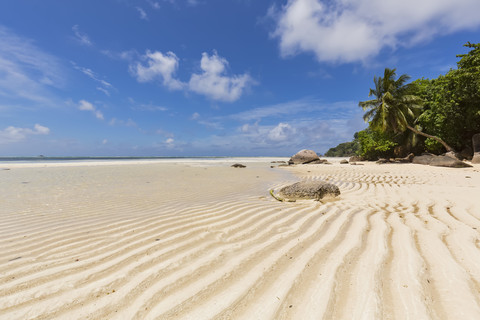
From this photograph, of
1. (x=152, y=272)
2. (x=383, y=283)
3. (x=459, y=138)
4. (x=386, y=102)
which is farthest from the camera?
(x=386, y=102)

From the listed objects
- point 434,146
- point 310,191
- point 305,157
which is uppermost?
point 434,146

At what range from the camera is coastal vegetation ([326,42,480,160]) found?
1622cm

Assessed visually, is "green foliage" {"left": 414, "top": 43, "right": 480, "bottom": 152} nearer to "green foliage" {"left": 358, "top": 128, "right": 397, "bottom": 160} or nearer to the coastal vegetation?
the coastal vegetation

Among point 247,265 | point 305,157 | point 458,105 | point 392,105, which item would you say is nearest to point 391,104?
point 392,105

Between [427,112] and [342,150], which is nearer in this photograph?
[427,112]

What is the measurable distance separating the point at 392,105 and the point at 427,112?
317 cm

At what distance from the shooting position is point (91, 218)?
3.86 metres

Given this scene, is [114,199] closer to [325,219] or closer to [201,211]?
[201,211]

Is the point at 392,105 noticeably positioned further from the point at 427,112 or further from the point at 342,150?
the point at 342,150

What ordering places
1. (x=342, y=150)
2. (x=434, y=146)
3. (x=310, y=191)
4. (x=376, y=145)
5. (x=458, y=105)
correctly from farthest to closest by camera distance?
1. (x=342, y=150)
2. (x=376, y=145)
3. (x=434, y=146)
4. (x=458, y=105)
5. (x=310, y=191)

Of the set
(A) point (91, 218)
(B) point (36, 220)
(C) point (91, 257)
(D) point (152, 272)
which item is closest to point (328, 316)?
(D) point (152, 272)

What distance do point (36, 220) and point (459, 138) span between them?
2675cm

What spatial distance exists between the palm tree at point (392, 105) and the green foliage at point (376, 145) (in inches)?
68.9

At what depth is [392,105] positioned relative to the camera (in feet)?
68.2
